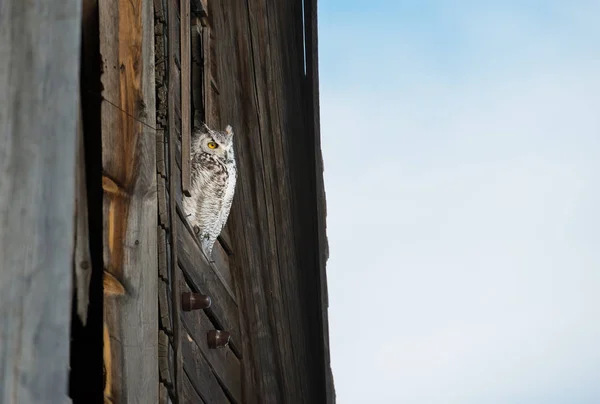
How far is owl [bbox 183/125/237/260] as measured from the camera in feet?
7.98

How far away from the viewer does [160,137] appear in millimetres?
1827

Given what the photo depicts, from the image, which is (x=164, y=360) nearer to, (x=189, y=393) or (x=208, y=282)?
(x=189, y=393)

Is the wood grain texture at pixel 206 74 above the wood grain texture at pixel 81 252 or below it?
above

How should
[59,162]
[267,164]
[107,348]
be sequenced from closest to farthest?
1. [59,162]
2. [107,348]
3. [267,164]

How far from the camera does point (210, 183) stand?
254 cm

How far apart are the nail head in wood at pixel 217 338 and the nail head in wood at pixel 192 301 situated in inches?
8.9

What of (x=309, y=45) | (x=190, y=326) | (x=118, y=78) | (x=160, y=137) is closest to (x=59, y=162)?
(x=118, y=78)

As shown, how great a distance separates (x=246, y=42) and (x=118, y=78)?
1168mm

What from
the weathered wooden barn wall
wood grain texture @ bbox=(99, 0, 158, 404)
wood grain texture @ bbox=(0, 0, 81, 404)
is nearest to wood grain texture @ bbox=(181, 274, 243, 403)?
the weathered wooden barn wall

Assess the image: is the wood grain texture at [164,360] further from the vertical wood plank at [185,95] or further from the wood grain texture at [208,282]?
the vertical wood plank at [185,95]

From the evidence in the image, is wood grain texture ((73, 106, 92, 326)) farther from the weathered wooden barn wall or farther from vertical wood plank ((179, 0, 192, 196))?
vertical wood plank ((179, 0, 192, 196))

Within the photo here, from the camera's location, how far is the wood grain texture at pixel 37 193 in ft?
3.95

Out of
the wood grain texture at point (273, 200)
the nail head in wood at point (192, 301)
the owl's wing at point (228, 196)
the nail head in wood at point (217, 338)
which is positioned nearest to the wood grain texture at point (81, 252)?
the nail head in wood at point (192, 301)

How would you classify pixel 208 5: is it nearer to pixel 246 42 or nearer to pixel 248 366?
pixel 246 42
